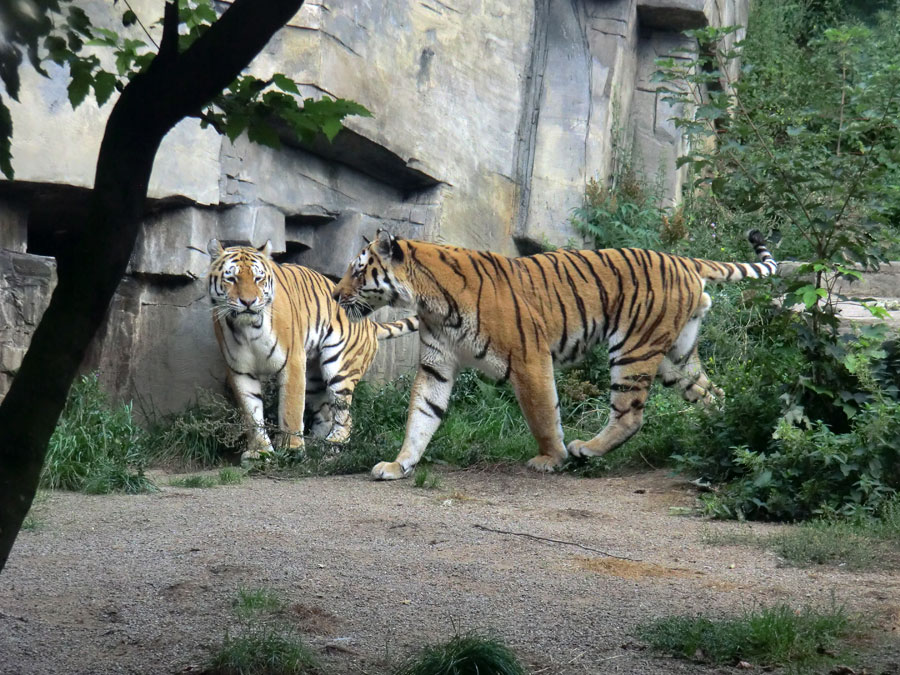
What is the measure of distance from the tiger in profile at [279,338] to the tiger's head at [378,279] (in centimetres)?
83

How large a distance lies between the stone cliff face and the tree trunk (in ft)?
15.8

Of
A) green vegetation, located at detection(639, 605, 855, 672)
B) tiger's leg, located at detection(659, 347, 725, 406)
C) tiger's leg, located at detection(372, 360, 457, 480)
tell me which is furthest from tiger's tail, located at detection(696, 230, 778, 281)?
green vegetation, located at detection(639, 605, 855, 672)

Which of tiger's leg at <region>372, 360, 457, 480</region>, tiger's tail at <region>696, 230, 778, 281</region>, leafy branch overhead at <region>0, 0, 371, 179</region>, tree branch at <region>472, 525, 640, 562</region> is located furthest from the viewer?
tiger's tail at <region>696, 230, 778, 281</region>

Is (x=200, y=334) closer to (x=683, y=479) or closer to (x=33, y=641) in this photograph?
(x=683, y=479)

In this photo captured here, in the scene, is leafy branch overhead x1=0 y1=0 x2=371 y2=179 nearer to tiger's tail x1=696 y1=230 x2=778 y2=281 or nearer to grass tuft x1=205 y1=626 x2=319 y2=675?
grass tuft x1=205 y1=626 x2=319 y2=675

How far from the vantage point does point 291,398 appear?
7965mm

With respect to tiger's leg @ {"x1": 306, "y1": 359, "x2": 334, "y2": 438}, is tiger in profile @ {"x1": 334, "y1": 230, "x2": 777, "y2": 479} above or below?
above

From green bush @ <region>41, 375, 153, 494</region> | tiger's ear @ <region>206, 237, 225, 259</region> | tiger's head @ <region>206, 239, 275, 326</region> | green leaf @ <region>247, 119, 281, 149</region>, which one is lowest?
green bush @ <region>41, 375, 153, 494</region>

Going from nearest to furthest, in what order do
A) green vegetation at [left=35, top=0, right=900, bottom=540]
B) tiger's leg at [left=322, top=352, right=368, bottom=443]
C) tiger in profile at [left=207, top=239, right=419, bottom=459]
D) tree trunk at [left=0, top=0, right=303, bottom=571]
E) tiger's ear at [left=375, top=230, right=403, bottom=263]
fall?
tree trunk at [left=0, top=0, right=303, bottom=571], green vegetation at [left=35, top=0, right=900, bottom=540], tiger's ear at [left=375, top=230, right=403, bottom=263], tiger in profile at [left=207, top=239, right=419, bottom=459], tiger's leg at [left=322, top=352, right=368, bottom=443]

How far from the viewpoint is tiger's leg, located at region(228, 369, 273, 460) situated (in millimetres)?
7645

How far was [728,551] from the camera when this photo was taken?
4.70 m

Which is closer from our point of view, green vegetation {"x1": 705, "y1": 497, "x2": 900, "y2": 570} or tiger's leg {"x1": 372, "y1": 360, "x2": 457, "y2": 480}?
green vegetation {"x1": 705, "y1": 497, "x2": 900, "y2": 570}

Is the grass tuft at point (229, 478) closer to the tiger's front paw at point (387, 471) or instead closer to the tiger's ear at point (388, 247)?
the tiger's front paw at point (387, 471)

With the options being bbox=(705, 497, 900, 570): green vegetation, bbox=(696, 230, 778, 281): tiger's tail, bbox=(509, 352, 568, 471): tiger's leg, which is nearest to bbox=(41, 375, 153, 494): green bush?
bbox=(509, 352, 568, 471): tiger's leg
